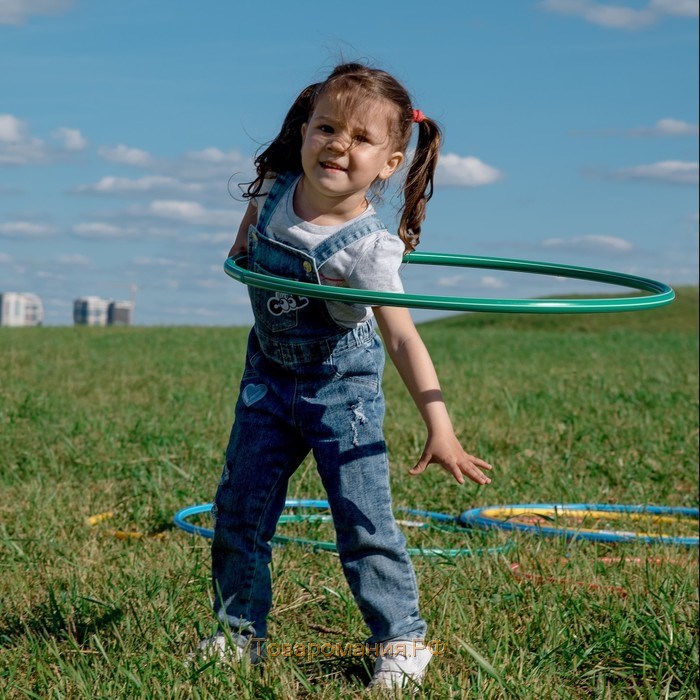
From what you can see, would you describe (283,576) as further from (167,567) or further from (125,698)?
(125,698)

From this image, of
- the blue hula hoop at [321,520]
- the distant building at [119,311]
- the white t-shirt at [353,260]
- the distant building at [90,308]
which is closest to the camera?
the white t-shirt at [353,260]

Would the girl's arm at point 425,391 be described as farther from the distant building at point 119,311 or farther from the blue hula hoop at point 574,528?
the distant building at point 119,311

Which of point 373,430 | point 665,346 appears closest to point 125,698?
point 373,430

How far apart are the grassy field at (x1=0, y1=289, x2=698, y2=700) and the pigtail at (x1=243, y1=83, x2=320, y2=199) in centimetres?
146

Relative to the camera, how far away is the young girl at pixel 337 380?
297 cm

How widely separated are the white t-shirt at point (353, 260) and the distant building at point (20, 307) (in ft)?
396

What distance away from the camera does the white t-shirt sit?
9.64 ft

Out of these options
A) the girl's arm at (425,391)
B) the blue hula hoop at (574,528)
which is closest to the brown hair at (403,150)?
the girl's arm at (425,391)

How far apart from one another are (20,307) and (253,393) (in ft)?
415

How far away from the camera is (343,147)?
117 inches

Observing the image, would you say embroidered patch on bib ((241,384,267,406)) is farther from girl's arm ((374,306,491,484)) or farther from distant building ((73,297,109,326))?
distant building ((73,297,109,326))

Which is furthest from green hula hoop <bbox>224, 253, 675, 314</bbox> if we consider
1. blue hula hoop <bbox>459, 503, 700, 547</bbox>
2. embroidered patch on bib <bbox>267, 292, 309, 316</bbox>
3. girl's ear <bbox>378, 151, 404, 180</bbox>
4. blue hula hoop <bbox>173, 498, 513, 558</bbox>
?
blue hula hoop <bbox>459, 503, 700, 547</bbox>

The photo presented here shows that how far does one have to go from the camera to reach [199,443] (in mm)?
6223

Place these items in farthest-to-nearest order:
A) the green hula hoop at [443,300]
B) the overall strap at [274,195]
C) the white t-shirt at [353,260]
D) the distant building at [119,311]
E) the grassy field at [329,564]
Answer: the distant building at [119,311], the overall strap at [274,195], the grassy field at [329,564], the white t-shirt at [353,260], the green hula hoop at [443,300]
